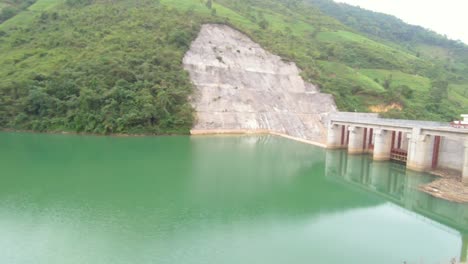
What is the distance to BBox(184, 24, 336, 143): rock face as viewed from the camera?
146ft

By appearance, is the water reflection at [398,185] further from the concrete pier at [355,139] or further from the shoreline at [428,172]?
the concrete pier at [355,139]

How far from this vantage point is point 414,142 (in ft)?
88.6

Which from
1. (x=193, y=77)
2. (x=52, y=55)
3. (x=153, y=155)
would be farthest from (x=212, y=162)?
(x=52, y=55)

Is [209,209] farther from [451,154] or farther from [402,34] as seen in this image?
[402,34]

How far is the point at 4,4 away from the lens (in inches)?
3081

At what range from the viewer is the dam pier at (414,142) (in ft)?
84.3

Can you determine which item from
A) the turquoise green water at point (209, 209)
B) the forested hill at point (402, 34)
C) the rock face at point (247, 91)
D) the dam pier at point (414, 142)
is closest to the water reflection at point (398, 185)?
the turquoise green water at point (209, 209)

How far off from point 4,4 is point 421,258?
9185cm

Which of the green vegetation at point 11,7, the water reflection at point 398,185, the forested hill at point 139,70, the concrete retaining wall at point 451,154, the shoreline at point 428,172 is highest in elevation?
the green vegetation at point 11,7

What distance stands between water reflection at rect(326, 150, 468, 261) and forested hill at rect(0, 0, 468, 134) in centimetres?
1753

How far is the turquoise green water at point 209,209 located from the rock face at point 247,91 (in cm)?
1328

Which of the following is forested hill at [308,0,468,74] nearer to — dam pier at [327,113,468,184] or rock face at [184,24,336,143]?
rock face at [184,24,336,143]

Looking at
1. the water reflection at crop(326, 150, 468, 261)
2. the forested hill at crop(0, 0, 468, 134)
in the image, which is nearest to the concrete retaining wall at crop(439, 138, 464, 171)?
the water reflection at crop(326, 150, 468, 261)

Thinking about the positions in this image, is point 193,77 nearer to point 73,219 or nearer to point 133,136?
point 133,136
